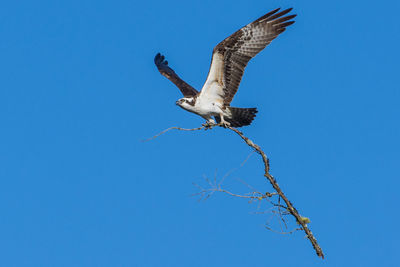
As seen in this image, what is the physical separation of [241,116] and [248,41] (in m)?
1.36

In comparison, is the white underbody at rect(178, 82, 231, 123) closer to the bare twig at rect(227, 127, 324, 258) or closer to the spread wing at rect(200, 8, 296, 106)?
the spread wing at rect(200, 8, 296, 106)

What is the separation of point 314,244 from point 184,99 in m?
4.79

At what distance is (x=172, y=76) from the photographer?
12375 millimetres

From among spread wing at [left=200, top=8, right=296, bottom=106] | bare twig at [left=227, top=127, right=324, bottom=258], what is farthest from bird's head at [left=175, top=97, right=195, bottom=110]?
bare twig at [left=227, top=127, right=324, bottom=258]

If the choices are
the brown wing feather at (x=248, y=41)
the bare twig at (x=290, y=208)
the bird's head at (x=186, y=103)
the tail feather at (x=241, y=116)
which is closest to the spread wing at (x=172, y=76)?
the bird's head at (x=186, y=103)

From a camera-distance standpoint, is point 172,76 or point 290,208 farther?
point 172,76

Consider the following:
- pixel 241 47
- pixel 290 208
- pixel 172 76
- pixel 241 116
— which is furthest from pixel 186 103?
pixel 290 208

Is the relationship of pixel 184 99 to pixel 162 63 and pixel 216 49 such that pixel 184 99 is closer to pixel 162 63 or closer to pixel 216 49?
pixel 216 49

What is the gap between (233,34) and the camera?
9.34 metres

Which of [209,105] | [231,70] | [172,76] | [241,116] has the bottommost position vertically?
[241,116]

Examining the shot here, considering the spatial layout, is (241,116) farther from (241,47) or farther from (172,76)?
(172,76)

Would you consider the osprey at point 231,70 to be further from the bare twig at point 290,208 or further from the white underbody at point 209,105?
the bare twig at point 290,208

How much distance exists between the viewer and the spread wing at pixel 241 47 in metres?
9.37

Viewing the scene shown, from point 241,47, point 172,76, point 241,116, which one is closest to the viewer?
point 241,47
